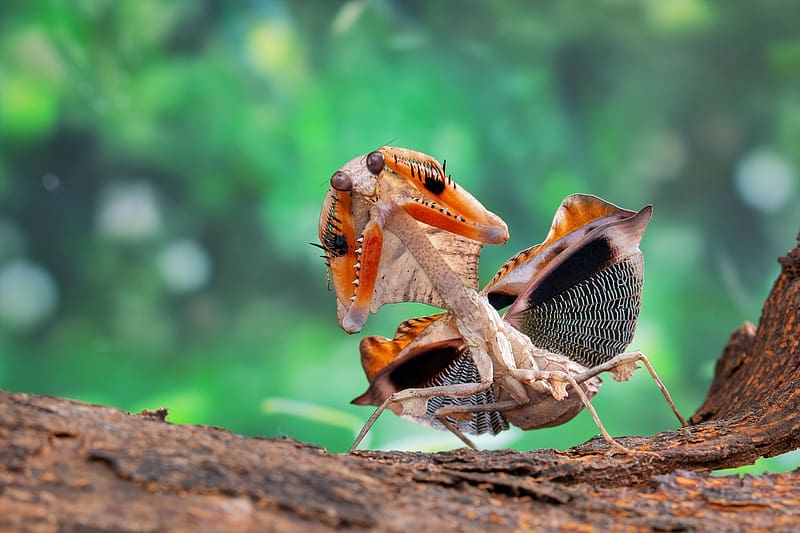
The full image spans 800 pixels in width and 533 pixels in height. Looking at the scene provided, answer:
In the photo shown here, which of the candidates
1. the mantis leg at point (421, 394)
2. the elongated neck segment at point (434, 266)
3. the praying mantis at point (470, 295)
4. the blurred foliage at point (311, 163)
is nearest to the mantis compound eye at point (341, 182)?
the praying mantis at point (470, 295)

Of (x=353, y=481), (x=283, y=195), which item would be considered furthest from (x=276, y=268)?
(x=353, y=481)

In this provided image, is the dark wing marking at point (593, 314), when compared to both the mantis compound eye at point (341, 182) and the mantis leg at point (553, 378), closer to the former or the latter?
the mantis leg at point (553, 378)

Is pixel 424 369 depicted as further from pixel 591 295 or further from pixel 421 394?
pixel 591 295

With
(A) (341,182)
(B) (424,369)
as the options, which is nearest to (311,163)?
(B) (424,369)

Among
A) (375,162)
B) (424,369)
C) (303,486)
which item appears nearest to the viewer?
(303,486)

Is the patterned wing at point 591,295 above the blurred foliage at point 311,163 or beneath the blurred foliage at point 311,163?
beneath

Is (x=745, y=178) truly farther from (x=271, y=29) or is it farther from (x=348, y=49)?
(x=271, y=29)

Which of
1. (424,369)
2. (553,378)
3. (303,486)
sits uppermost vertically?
(424,369)

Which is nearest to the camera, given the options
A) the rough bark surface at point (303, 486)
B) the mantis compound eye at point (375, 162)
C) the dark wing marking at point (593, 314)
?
the rough bark surface at point (303, 486)
